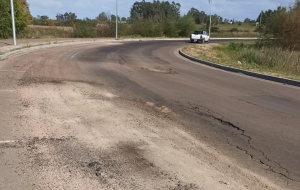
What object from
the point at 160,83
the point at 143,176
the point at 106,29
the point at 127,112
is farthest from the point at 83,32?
the point at 143,176

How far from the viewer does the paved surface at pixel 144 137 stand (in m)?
3.96

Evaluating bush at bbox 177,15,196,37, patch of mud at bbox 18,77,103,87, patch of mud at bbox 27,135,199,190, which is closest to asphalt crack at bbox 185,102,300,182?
patch of mud at bbox 27,135,199,190

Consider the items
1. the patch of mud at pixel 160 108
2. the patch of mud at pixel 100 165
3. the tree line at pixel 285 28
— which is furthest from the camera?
the tree line at pixel 285 28

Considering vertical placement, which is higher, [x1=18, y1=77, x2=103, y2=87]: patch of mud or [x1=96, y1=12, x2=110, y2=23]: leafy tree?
[x1=96, y1=12, x2=110, y2=23]: leafy tree

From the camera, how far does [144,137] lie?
17.7 ft

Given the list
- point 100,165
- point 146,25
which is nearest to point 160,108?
point 100,165

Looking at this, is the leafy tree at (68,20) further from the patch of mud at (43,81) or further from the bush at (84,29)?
the patch of mud at (43,81)

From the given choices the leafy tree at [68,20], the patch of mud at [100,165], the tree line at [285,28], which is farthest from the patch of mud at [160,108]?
the leafy tree at [68,20]

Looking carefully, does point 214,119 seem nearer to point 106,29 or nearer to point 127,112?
point 127,112

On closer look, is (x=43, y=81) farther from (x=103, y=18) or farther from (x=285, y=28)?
(x=103, y=18)

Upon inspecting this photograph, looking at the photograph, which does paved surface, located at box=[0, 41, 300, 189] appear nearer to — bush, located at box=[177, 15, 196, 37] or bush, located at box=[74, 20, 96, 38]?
bush, located at box=[74, 20, 96, 38]

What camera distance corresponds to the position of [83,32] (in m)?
47.8

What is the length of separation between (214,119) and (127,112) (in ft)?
6.65

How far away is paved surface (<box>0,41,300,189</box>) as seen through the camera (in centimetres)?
396
